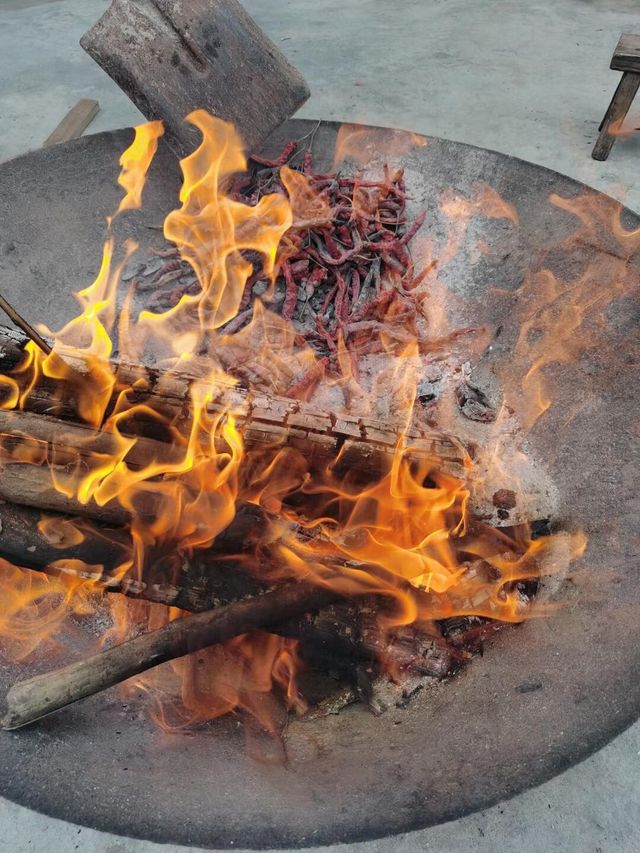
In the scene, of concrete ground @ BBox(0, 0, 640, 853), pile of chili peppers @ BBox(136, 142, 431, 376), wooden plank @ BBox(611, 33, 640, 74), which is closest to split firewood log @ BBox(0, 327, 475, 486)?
pile of chili peppers @ BBox(136, 142, 431, 376)

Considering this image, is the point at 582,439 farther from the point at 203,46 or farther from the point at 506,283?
the point at 203,46

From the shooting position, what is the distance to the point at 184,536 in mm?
2127

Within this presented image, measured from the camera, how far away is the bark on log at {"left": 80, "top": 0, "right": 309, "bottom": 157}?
332 cm

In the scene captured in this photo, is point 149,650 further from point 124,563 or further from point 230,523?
point 230,523

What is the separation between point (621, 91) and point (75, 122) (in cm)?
366

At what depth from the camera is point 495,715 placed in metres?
1.89

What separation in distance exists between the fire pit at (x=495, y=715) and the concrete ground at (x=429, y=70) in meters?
1.42

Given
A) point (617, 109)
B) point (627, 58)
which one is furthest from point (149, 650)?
point (627, 58)

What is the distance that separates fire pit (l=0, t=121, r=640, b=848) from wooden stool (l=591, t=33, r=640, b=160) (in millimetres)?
1302

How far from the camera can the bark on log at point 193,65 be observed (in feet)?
10.9

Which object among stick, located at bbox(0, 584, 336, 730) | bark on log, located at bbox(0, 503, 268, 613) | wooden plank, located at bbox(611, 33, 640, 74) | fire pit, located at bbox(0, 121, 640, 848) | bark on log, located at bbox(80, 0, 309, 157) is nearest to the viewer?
fire pit, located at bbox(0, 121, 640, 848)

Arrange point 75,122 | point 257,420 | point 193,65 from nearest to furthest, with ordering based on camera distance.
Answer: point 257,420 → point 193,65 → point 75,122

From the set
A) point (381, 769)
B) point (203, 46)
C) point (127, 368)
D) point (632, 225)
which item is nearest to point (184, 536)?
point (127, 368)

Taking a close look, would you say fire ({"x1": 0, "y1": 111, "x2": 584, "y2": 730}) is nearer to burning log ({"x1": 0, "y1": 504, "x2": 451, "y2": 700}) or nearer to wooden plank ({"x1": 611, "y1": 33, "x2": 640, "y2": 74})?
burning log ({"x1": 0, "y1": 504, "x2": 451, "y2": 700})
